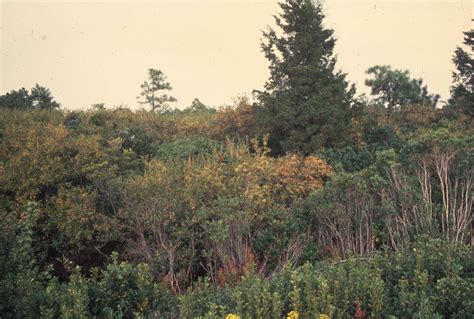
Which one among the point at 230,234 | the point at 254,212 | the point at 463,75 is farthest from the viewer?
the point at 463,75

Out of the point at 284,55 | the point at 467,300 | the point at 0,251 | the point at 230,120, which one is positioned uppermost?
the point at 284,55

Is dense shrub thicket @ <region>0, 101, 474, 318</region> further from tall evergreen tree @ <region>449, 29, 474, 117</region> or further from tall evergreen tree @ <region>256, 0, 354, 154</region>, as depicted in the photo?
tall evergreen tree @ <region>449, 29, 474, 117</region>

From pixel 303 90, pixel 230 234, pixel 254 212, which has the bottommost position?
pixel 230 234

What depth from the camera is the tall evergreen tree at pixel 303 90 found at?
19766mm

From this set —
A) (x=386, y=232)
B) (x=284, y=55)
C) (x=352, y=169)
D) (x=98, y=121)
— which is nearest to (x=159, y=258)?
(x=386, y=232)

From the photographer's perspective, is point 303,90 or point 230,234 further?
point 303,90

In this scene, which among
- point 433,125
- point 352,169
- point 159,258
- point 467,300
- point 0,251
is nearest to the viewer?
point 467,300

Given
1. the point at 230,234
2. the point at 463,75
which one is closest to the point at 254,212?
the point at 230,234

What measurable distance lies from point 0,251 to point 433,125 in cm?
2359

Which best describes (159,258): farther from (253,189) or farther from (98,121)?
(98,121)

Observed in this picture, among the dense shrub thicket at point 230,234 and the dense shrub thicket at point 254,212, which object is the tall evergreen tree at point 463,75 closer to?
the dense shrub thicket at point 254,212

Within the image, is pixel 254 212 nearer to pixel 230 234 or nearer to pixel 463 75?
pixel 230 234

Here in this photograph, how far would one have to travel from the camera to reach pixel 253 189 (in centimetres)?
1262

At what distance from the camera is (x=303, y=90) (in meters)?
20.4
